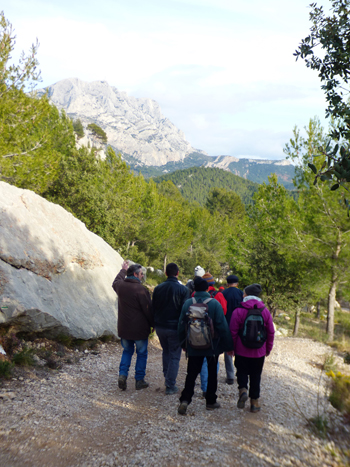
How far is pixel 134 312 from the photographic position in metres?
5.08

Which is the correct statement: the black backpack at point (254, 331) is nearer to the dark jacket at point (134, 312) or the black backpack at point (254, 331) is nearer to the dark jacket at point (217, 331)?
the dark jacket at point (217, 331)

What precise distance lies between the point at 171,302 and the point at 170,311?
0.15 m

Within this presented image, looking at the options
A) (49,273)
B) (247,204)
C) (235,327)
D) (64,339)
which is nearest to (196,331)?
(235,327)

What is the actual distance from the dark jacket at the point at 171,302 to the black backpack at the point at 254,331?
109 centimetres

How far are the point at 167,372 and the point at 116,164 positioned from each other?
2054 cm

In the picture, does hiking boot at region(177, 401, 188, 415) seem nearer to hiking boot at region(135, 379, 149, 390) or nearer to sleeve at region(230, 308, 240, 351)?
sleeve at region(230, 308, 240, 351)

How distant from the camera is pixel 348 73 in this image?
11.5ft

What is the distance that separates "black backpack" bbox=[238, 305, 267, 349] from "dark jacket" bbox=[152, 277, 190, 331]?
3.57ft

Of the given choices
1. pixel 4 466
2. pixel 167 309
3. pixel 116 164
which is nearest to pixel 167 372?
pixel 167 309

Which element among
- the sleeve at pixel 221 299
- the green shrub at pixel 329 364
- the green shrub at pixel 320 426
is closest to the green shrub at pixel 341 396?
the green shrub at pixel 320 426

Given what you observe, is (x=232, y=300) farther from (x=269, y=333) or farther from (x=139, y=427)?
(x=139, y=427)

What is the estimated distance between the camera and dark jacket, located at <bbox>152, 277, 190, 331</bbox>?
16.0ft

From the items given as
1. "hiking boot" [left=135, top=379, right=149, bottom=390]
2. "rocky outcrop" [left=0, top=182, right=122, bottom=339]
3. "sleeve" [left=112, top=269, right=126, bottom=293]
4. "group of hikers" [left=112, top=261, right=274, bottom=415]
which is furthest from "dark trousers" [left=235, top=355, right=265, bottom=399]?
"rocky outcrop" [left=0, top=182, right=122, bottom=339]

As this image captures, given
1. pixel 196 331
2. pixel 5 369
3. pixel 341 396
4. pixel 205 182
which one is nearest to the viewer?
pixel 196 331
